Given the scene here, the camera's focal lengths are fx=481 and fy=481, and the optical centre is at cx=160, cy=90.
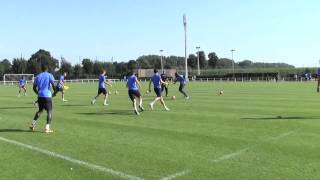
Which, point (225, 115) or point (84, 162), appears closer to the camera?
point (84, 162)

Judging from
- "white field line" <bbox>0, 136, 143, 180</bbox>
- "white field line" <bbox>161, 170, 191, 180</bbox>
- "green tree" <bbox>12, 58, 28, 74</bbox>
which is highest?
"green tree" <bbox>12, 58, 28, 74</bbox>

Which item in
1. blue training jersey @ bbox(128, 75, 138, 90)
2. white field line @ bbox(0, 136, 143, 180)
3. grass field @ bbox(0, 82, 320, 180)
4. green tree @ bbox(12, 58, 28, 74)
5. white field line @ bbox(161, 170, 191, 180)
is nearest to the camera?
white field line @ bbox(161, 170, 191, 180)

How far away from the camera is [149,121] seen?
55.3ft

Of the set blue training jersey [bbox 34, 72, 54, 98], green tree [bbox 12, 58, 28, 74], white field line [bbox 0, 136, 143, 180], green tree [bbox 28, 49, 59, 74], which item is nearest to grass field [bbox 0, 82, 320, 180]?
white field line [bbox 0, 136, 143, 180]

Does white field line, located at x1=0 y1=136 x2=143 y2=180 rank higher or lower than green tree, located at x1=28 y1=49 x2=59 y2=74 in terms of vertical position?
lower

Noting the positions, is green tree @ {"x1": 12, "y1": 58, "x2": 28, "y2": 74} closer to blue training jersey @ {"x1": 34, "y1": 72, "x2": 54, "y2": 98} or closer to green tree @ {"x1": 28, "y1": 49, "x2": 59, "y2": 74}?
green tree @ {"x1": 28, "y1": 49, "x2": 59, "y2": 74}

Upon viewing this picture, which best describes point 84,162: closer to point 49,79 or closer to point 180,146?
point 180,146

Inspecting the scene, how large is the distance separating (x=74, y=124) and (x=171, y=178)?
29.0 ft

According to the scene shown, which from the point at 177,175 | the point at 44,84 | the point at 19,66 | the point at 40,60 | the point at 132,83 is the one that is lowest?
the point at 177,175

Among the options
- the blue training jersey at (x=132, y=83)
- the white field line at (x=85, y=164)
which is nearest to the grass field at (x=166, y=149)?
the white field line at (x=85, y=164)

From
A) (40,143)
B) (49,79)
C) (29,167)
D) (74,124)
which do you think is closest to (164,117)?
(74,124)

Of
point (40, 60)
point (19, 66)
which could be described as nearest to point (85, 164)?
point (19, 66)

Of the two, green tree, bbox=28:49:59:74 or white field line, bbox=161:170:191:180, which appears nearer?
white field line, bbox=161:170:191:180

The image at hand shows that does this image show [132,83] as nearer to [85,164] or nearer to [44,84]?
[44,84]
